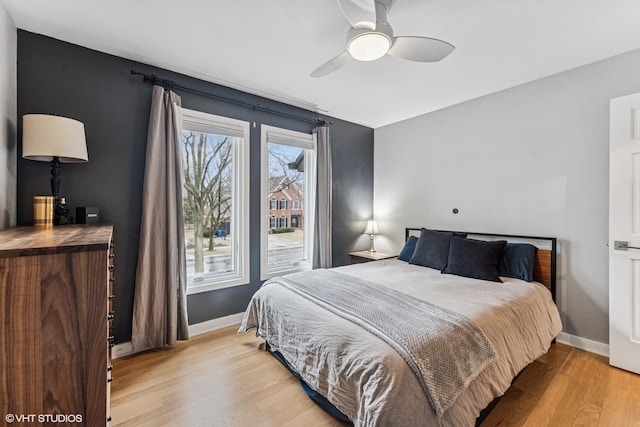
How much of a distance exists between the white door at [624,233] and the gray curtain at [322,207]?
2.74 metres

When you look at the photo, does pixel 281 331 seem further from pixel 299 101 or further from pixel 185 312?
pixel 299 101

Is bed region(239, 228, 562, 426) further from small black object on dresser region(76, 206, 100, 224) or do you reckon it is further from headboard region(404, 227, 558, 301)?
small black object on dresser region(76, 206, 100, 224)

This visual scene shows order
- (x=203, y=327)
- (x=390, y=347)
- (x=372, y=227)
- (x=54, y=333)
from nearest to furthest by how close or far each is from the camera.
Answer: (x=54, y=333) < (x=390, y=347) < (x=203, y=327) < (x=372, y=227)

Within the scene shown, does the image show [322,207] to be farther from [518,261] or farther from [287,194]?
[518,261]

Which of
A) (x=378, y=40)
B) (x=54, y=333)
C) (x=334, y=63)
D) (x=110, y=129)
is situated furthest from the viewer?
(x=110, y=129)

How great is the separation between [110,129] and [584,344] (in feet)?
15.3

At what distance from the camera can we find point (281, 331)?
6.74 ft

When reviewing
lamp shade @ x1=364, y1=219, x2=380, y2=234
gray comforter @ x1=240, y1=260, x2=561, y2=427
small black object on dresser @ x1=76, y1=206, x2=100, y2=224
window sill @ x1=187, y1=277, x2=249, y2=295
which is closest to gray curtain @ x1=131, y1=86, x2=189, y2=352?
window sill @ x1=187, y1=277, x2=249, y2=295

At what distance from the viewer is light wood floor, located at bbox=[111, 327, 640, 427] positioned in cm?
170

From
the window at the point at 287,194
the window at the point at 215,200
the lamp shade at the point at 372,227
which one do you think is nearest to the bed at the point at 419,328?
the window at the point at 215,200

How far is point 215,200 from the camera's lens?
10.2 feet

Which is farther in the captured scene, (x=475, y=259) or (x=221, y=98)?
(x=221, y=98)

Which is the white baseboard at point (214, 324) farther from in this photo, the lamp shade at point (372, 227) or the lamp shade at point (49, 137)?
the lamp shade at point (372, 227)

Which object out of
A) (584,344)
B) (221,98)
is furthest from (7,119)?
(584,344)
